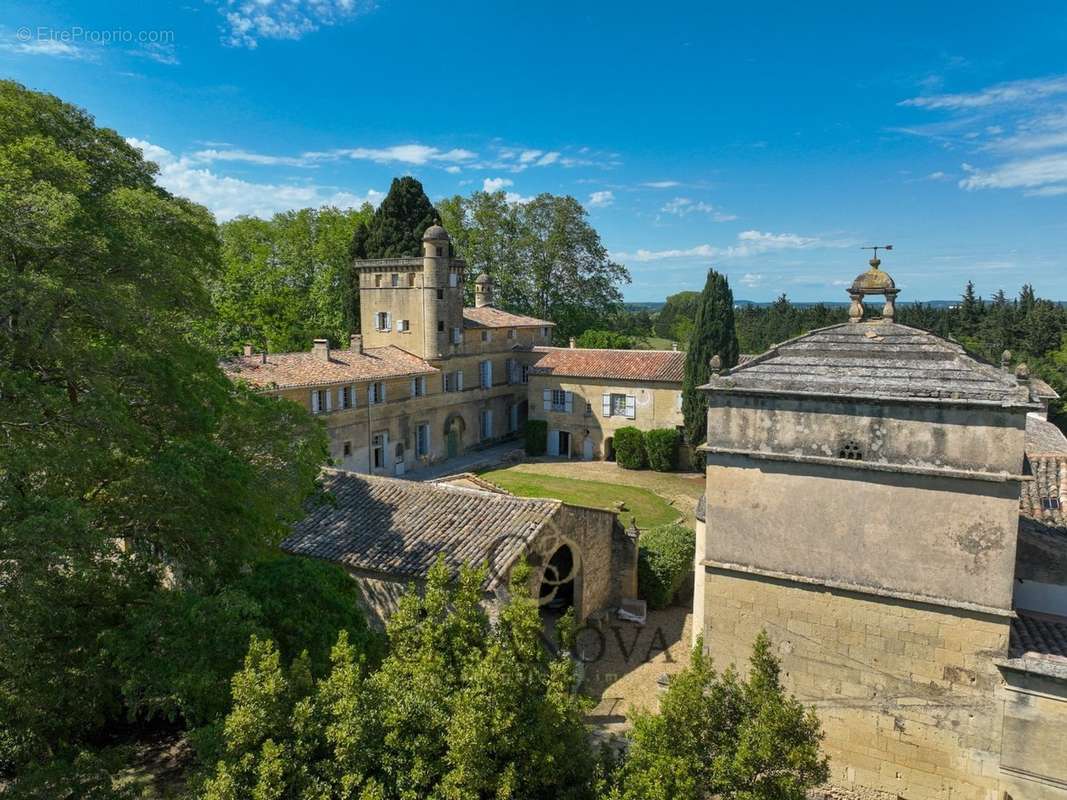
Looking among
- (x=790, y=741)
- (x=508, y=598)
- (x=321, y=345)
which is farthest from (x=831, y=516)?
(x=321, y=345)

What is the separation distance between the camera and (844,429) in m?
11.7

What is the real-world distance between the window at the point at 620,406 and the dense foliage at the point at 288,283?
687 inches

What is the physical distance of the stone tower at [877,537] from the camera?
10.9m

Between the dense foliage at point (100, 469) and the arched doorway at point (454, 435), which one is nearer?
the dense foliage at point (100, 469)

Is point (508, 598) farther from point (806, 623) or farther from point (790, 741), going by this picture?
point (790, 741)

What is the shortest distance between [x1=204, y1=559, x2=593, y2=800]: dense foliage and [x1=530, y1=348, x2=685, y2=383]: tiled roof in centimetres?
3172

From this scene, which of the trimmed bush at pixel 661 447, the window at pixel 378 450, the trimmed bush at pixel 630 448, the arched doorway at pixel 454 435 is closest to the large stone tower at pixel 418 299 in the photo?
the arched doorway at pixel 454 435

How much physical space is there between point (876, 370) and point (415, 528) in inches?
416

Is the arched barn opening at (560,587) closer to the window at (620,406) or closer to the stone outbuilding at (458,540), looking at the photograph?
the stone outbuilding at (458,540)

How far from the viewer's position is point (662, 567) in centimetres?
2012

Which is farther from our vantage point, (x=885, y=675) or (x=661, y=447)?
(x=661, y=447)

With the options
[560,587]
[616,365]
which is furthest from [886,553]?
[616,365]

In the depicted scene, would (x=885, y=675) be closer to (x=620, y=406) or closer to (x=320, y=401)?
(x=320, y=401)

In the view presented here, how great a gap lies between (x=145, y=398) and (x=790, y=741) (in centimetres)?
977
